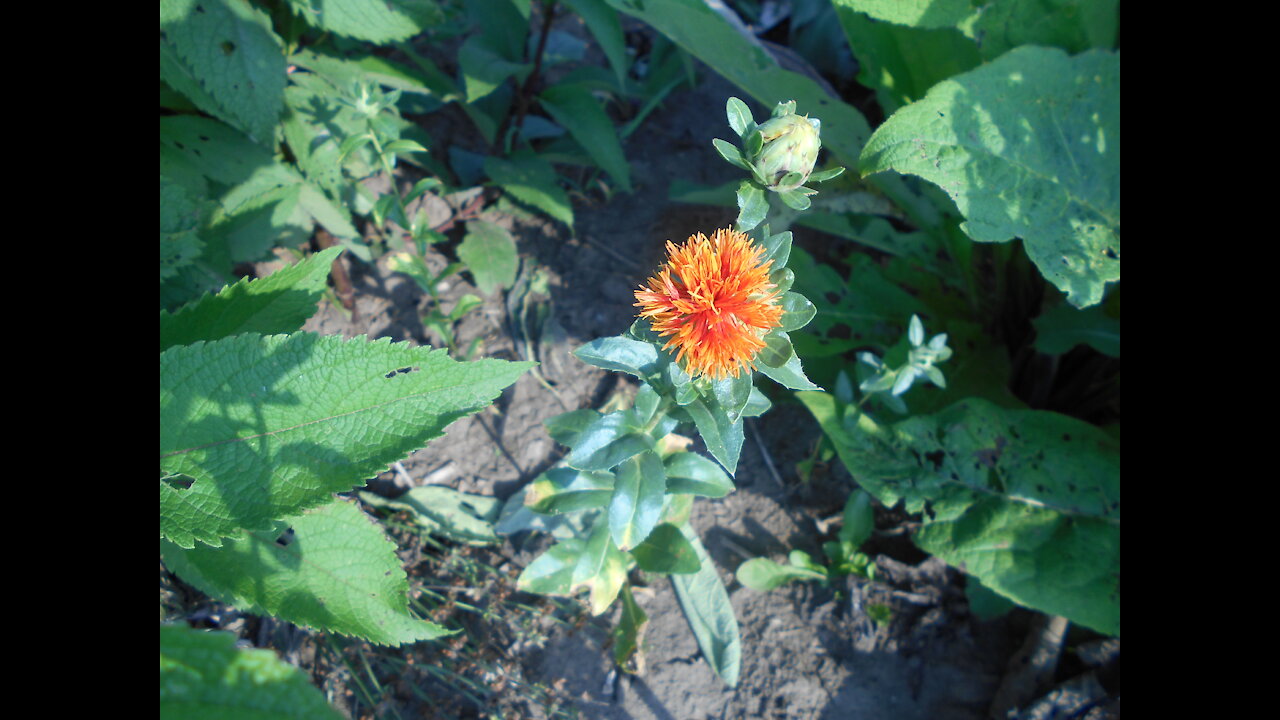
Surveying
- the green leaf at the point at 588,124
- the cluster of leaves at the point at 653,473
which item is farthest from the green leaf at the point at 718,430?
the green leaf at the point at 588,124

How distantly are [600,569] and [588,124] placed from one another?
1.70m

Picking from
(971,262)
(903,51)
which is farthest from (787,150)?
(971,262)

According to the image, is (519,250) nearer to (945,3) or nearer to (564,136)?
(564,136)

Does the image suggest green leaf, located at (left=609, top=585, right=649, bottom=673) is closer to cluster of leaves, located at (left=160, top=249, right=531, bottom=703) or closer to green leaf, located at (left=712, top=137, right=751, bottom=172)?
cluster of leaves, located at (left=160, top=249, right=531, bottom=703)

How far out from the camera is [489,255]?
2.74 meters

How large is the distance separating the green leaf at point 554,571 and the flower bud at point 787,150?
121 cm

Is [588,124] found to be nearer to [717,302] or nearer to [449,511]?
[449,511]

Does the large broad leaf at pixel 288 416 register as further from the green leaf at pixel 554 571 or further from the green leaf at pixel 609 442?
the green leaf at pixel 554 571

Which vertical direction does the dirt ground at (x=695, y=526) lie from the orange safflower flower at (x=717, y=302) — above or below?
below

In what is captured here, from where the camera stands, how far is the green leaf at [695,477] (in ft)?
6.20

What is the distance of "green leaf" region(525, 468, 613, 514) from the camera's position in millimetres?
1984

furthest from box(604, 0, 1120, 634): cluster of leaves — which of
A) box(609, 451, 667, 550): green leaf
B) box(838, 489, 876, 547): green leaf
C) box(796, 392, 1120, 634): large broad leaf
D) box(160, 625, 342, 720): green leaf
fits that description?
box(160, 625, 342, 720): green leaf

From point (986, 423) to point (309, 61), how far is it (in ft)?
8.34
